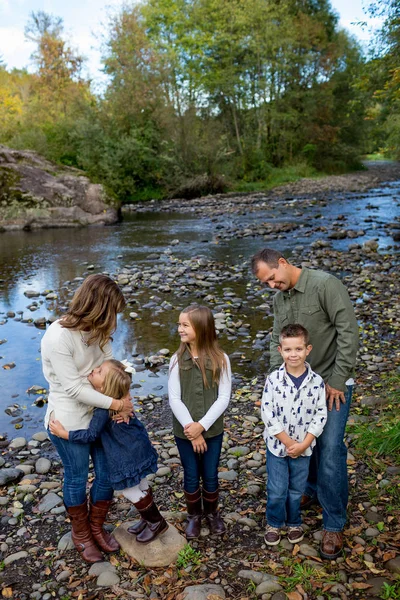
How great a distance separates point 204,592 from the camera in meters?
3.14

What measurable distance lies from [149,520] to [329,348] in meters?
1.75

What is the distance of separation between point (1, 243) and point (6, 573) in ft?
49.4

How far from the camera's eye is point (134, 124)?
1108 inches

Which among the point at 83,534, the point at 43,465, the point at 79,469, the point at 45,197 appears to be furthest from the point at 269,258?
the point at 45,197

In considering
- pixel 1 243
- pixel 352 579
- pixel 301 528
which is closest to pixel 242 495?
pixel 301 528

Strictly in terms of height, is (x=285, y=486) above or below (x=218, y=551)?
above

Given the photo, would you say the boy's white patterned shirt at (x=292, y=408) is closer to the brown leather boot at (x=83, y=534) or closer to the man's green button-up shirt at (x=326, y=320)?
the man's green button-up shirt at (x=326, y=320)

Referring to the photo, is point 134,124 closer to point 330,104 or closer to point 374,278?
point 330,104

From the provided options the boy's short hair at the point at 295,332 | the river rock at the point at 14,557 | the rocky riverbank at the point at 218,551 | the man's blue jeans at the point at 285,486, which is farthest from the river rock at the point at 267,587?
the river rock at the point at 14,557

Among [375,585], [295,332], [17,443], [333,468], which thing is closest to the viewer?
[375,585]

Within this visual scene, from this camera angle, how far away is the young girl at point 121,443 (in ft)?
10.9

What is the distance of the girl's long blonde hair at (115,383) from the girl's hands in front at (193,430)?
1.62ft

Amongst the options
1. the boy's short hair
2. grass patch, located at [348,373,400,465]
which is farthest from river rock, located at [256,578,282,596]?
grass patch, located at [348,373,400,465]

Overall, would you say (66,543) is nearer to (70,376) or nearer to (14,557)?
(14,557)
